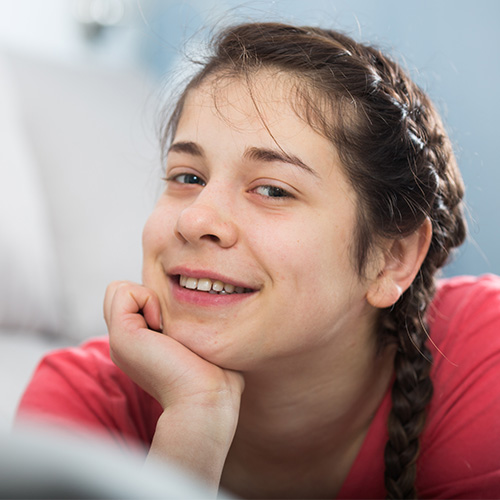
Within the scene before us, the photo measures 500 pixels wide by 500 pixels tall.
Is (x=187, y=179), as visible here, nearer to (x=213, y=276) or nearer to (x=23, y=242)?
(x=213, y=276)

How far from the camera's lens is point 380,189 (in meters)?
1.09

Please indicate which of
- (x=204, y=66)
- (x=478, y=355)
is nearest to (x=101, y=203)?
(x=204, y=66)

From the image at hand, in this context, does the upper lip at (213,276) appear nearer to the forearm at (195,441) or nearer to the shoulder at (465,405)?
the forearm at (195,441)

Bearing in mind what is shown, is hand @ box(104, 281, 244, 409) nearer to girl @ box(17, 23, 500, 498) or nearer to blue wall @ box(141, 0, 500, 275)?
girl @ box(17, 23, 500, 498)

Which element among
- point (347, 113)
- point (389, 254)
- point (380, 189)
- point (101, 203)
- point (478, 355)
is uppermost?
point (347, 113)

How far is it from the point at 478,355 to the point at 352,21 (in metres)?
1.56

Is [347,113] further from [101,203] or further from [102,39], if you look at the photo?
[102,39]

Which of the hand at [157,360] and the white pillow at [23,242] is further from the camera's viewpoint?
the white pillow at [23,242]

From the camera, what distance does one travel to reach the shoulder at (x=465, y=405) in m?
1.11

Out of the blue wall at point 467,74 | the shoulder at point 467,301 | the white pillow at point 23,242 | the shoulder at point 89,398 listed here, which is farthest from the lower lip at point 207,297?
the blue wall at point 467,74

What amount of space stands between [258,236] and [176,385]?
0.26 meters

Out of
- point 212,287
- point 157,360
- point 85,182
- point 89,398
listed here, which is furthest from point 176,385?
point 85,182

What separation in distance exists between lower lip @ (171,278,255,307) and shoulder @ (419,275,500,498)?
0.39 meters

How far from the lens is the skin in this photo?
3.26ft
